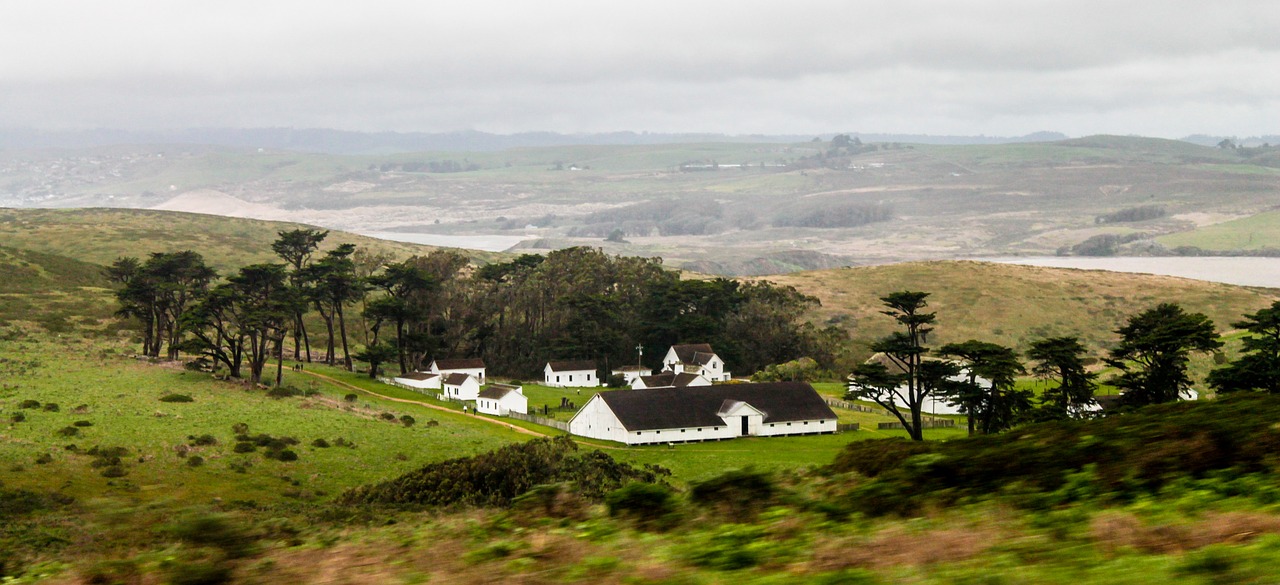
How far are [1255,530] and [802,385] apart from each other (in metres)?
56.9

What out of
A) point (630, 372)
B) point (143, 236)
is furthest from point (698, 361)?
point (143, 236)

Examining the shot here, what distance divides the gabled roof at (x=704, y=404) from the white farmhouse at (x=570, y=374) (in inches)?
875

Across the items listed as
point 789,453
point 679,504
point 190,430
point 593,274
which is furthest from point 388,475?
point 593,274

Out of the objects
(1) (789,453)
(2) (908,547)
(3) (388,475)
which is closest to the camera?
(2) (908,547)

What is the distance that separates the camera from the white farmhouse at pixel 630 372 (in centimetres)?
8358

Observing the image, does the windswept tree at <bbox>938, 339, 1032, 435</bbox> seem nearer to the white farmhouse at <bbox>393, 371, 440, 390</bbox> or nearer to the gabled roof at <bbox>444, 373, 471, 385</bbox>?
the gabled roof at <bbox>444, 373, 471, 385</bbox>

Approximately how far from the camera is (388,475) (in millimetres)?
40219

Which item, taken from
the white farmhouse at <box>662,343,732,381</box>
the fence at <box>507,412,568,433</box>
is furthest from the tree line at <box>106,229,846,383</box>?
the fence at <box>507,412,568,433</box>

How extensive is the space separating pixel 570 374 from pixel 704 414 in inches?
994

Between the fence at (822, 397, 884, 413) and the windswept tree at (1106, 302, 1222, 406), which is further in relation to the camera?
the fence at (822, 397, 884, 413)

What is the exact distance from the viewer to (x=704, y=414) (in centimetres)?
6075

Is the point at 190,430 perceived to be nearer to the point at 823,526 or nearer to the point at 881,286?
the point at 823,526

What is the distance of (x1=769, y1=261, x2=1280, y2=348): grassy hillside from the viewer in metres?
113

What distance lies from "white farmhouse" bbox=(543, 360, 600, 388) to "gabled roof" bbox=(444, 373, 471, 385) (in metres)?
11.7
